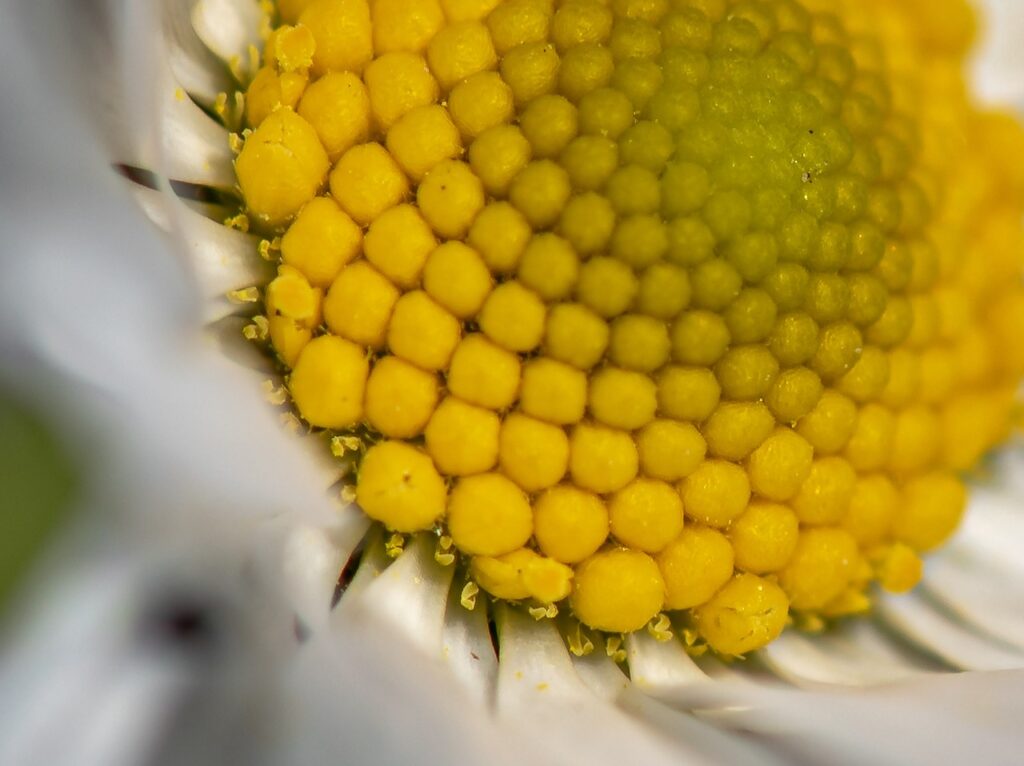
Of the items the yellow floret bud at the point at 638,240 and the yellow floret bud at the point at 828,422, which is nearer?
the yellow floret bud at the point at 638,240

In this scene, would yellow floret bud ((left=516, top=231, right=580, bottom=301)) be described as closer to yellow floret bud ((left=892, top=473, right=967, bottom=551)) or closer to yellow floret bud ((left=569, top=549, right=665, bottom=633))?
yellow floret bud ((left=569, top=549, right=665, bottom=633))

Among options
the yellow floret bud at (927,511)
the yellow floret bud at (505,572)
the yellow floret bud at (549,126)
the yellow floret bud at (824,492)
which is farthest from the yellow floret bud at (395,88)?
the yellow floret bud at (927,511)

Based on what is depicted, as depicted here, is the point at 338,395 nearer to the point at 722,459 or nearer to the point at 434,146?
the point at 434,146

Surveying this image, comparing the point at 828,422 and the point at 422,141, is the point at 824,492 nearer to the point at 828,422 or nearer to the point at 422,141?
the point at 828,422

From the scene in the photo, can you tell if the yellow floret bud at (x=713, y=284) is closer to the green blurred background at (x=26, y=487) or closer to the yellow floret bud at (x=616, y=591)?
the yellow floret bud at (x=616, y=591)

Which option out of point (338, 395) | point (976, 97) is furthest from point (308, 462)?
point (976, 97)

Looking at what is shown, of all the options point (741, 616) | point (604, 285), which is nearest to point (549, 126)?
point (604, 285)

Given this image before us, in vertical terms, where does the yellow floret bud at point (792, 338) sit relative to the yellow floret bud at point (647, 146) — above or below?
below
